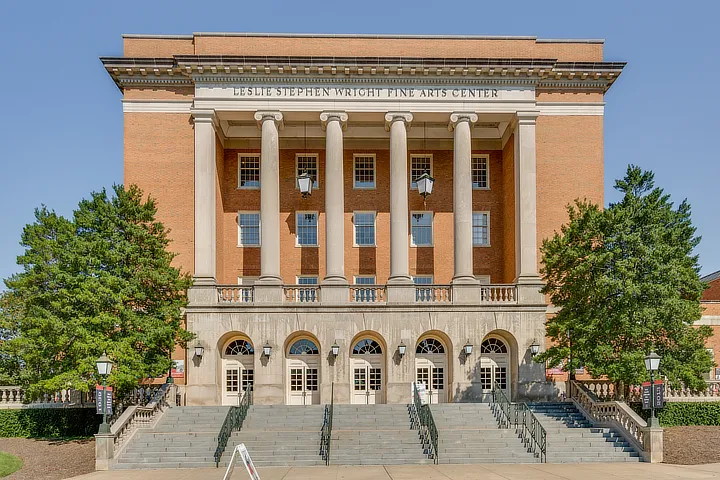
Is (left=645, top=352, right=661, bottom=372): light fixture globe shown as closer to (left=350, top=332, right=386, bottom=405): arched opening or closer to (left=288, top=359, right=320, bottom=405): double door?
(left=350, top=332, right=386, bottom=405): arched opening

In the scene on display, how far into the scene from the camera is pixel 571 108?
1380 inches

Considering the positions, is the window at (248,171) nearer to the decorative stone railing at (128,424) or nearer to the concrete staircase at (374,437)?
the decorative stone railing at (128,424)

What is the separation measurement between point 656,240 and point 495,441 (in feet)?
31.2

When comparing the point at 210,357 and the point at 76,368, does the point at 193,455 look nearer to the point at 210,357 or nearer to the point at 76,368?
the point at 76,368

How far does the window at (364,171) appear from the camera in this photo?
122 ft

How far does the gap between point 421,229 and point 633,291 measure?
13.4m

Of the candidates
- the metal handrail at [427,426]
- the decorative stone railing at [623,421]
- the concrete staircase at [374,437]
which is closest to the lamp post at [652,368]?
the decorative stone railing at [623,421]

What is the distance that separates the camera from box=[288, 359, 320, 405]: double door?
32594 millimetres

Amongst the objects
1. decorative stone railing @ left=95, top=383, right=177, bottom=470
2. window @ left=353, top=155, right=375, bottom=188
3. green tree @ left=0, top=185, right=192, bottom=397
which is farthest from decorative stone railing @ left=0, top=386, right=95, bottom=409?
window @ left=353, top=155, right=375, bottom=188

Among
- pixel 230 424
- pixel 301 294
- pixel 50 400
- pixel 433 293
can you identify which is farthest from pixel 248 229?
pixel 230 424

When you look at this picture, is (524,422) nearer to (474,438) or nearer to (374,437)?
(474,438)

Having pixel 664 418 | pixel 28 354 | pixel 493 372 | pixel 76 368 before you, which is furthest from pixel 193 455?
pixel 664 418

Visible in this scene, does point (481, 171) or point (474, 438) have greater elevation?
point (481, 171)

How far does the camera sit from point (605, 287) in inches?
1029
